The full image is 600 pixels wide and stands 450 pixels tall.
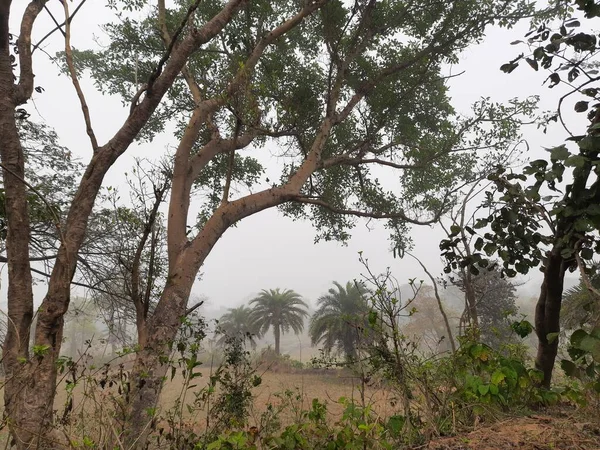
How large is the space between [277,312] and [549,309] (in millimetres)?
27063

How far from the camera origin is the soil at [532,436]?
2.01 meters

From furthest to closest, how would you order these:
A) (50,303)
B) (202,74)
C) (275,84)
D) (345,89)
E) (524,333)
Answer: (345,89) < (275,84) < (202,74) < (50,303) < (524,333)

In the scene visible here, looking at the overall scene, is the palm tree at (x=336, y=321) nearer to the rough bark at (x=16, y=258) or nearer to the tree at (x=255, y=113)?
the tree at (x=255, y=113)

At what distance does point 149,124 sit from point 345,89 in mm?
5038

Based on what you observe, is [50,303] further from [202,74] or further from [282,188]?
[202,74]

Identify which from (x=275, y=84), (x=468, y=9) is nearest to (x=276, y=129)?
(x=275, y=84)

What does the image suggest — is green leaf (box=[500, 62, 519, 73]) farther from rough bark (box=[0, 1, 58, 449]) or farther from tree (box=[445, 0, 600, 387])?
rough bark (box=[0, 1, 58, 449])

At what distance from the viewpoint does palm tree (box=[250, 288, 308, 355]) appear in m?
28.5

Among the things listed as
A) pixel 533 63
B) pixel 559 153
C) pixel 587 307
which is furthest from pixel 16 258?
pixel 587 307

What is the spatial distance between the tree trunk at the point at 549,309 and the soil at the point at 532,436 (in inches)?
15.1

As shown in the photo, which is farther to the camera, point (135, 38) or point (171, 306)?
point (135, 38)

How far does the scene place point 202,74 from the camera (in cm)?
734

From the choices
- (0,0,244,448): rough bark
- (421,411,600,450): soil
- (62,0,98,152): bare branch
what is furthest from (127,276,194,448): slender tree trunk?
(421,411,600,450): soil

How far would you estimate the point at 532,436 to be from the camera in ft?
6.92
